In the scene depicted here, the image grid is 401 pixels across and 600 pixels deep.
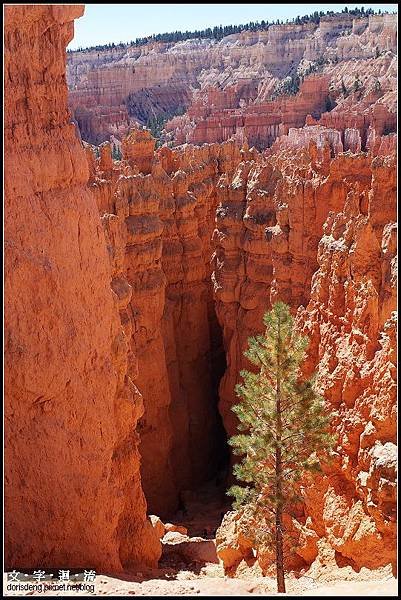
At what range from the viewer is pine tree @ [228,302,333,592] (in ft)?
33.6

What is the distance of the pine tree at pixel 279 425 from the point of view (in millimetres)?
10234

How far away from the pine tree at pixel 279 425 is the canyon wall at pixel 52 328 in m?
1.93

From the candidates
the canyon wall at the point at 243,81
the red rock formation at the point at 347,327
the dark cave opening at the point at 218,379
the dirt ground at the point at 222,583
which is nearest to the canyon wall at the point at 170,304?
the dark cave opening at the point at 218,379

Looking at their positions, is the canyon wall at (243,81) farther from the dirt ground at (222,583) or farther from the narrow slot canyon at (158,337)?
the dirt ground at (222,583)

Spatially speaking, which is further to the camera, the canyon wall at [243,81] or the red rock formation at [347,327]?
the canyon wall at [243,81]

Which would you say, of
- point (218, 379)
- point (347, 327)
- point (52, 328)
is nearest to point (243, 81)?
point (218, 379)

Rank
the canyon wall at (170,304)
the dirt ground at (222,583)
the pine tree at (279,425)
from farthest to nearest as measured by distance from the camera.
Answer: the canyon wall at (170,304)
the pine tree at (279,425)
the dirt ground at (222,583)

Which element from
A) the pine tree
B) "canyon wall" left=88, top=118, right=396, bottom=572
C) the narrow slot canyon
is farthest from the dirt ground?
the pine tree

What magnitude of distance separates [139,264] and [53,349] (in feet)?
29.5

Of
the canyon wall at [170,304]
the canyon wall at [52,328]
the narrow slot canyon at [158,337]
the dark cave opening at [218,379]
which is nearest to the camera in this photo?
the canyon wall at [52,328]

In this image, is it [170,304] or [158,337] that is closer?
[158,337]

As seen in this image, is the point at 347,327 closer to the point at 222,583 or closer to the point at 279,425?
the point at 279,425

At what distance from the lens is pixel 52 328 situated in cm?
926

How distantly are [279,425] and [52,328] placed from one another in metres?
3.37
